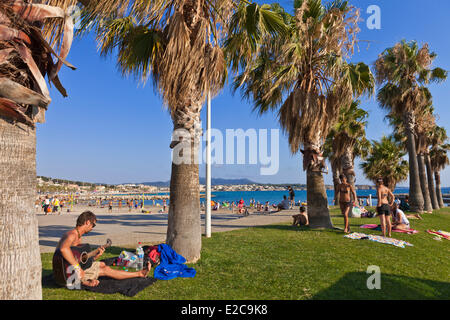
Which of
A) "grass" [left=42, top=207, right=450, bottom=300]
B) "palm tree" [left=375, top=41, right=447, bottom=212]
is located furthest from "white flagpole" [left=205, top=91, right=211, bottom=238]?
"palm tree" [left=375, top=41, right=447, bottom=212]

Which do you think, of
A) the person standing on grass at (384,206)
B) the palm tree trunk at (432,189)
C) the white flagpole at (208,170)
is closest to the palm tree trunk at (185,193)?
the white flagpole at (208,170)

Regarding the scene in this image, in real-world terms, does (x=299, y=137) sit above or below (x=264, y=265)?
above

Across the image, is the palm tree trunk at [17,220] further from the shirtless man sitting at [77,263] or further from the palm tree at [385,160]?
the palm tree at [385,160]

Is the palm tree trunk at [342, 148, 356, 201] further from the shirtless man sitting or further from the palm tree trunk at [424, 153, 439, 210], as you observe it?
the shirtless man sitting

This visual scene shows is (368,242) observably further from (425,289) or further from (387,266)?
(425,289)

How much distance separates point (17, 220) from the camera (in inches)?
108

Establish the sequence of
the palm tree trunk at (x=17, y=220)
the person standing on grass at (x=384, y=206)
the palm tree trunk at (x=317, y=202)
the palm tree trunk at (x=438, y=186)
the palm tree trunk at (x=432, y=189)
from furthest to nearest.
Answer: the palm tree trunk at (x=438, y=186) → the palm tree trunk at (x=432, y=189) → the palm tree trunk at (x=317, y=202) → the person standing on grass at (x=384, y=206) → the palm tree trunk at (x=17, y=220)

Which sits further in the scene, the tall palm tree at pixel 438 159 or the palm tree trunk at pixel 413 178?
the tall palm tree at pixel 438 159

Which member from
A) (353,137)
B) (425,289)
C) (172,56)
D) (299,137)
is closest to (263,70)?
(299,137)

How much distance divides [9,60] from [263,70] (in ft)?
29.4

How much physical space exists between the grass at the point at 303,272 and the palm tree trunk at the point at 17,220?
1.13 meters

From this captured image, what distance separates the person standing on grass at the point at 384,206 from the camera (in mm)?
8289

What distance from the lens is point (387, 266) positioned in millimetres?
5398

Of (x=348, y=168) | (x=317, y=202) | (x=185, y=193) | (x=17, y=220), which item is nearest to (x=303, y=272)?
(x=185, y=193)
